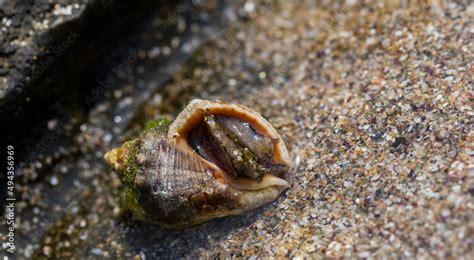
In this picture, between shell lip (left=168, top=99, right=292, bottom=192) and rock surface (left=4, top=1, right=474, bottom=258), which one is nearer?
rock surface (left=4, top=1, right=474, bottom=258)

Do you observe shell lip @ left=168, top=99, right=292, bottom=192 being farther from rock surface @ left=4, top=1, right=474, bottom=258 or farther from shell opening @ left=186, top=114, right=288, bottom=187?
rock surface @ left=4, top=1, right=474, bottom=258

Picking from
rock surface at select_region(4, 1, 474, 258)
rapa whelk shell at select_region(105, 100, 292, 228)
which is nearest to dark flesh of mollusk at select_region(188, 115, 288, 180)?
rapa whelk shell at select_region(105, 100, 292, 228)

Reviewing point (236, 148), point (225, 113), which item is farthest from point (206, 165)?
point (225, 113)

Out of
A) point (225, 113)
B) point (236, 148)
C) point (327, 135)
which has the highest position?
point (225, 113)

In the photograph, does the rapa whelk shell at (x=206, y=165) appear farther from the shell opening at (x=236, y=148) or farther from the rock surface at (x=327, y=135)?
the rock surface at (x=327, y=135)

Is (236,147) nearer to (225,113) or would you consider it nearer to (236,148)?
(236,148)

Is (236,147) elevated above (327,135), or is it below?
above

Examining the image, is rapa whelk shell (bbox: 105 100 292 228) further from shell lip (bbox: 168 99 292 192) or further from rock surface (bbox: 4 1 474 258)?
rock surface (bbox: 4 1 474 258)
